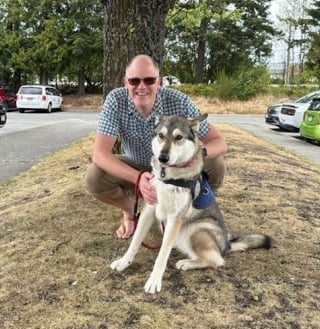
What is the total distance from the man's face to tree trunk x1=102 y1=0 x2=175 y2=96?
1430 mm

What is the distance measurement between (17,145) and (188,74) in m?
32.5

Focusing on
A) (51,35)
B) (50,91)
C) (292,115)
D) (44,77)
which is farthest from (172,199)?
(44,77)

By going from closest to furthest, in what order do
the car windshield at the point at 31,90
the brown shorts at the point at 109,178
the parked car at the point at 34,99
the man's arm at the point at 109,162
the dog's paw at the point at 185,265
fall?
the dog's paw at the point at 185,265
the man's arm at the point at 109,162
the brown shorts at the point at 109,178
the parked car at the point at 34,99
the car windshield at the point at 31,90

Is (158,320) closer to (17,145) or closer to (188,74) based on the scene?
(17,145)

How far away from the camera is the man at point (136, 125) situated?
359cm

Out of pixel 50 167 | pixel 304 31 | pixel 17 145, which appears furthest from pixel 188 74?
pixel 50 167

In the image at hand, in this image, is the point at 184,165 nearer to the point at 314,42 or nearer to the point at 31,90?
the point at 31,90

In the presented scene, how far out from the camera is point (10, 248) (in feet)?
13.3

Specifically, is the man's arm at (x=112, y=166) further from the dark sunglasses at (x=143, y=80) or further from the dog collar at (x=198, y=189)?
the dark sunglasses at (x=143, y=80)

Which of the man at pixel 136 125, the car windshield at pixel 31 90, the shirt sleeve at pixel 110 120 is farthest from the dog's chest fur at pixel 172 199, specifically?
the car windshield at pixel 31 90

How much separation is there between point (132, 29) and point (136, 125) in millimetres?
1662

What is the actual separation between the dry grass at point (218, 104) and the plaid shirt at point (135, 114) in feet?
89.3

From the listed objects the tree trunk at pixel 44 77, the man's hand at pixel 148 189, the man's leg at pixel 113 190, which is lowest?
the man's leg at pixel 113 190

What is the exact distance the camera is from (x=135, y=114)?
3709 mm
